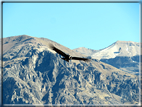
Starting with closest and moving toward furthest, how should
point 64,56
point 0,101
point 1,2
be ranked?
point 64,56
point 0,101
point 1,2

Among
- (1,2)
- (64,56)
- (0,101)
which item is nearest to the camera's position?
(64,56)

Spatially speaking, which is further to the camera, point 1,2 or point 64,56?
point 1,2

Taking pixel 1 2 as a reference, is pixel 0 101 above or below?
below

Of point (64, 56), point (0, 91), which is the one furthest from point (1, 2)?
point (64, 56)

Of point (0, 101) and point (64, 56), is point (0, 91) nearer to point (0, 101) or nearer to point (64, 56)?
point (0, 101)

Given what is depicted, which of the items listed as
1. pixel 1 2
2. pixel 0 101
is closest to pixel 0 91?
pixel 0 101

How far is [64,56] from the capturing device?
120 feet

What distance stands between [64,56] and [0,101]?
1565cm

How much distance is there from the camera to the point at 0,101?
44500 millimetres

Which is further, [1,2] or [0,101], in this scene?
[1,2]

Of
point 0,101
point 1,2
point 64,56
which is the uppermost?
point 1,2

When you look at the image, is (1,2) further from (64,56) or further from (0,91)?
(64,56)

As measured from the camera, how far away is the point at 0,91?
47.0m

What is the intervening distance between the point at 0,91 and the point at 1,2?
16.7 m
